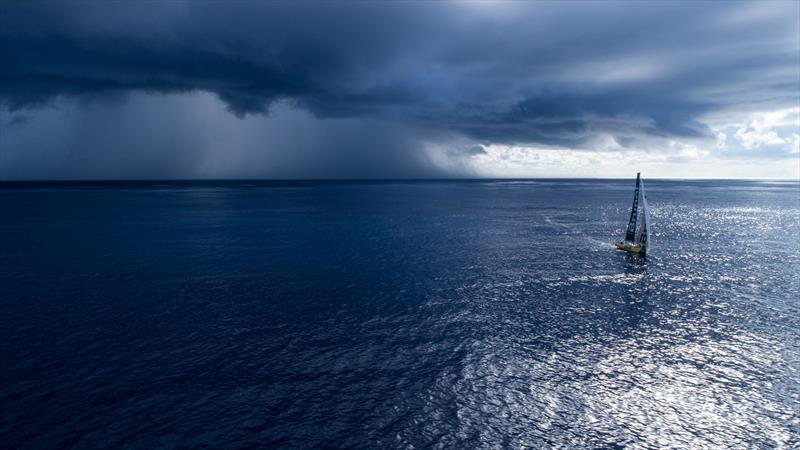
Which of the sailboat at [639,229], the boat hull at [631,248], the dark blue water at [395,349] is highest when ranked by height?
the sailboat at [639,229]

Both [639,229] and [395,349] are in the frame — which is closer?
[395,349]

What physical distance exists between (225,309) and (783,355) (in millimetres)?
60095

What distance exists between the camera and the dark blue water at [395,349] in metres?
31.5

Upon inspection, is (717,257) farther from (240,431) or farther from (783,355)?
(240,431)

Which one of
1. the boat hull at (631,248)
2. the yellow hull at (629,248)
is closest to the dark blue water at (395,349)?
the boat hull at (631,248)

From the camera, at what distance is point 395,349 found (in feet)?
144

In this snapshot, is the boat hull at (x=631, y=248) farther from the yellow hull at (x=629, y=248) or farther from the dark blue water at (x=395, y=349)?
the dark blue water at (x=395, y=349)

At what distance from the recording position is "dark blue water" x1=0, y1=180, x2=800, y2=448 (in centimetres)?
3152

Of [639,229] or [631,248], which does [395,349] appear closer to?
[631,248]

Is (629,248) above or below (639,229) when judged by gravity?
below

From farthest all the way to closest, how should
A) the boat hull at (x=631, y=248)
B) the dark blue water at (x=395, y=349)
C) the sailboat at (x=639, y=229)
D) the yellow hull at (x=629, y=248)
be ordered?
1. the yellow hull at (x=629, y=248)
2. the boat hull at (x=631, y=248)
3. the sailboat at (x=639, y=229)
4. the dark blue water at (x=395, y=349)

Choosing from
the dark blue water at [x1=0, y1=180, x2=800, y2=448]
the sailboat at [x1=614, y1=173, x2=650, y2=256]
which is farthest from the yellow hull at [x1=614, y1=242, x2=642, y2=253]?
the dark blue water at [x1=0, y1=180, x2=800, y2=448]

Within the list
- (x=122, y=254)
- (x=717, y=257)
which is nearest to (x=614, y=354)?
(x=717, y=257)

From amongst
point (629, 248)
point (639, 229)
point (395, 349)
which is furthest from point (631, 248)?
point (395, 349)
